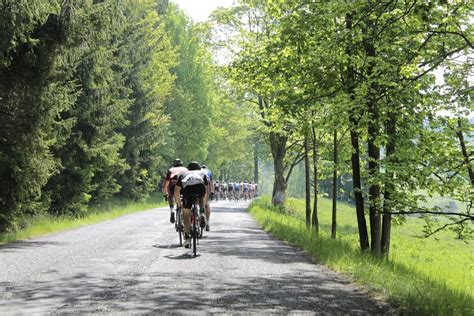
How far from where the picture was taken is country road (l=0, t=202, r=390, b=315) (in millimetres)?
7156

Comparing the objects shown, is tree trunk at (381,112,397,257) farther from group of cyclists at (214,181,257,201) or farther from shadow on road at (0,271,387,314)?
group of cyclists at (214,181,257,201)

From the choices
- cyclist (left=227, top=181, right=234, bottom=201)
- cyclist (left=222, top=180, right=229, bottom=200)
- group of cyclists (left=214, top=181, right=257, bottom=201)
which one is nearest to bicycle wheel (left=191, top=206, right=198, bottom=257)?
group of cyclists (left=214, top=181, right=257, bottom=201)

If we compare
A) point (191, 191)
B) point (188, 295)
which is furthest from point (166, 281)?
point (191, 191)

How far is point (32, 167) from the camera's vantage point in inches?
615

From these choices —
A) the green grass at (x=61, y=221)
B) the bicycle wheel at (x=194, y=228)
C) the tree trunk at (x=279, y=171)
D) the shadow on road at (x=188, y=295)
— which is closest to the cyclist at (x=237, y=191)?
the tree trunk at (x=279, y=171)

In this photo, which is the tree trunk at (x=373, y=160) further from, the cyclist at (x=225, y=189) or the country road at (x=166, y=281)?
the cyclist at (x=225, y=189)

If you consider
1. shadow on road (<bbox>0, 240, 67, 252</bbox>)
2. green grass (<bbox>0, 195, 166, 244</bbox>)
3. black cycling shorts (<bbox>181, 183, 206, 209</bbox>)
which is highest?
black cycling shorts (<bbox>181, 183, 206, 209</bbox>)

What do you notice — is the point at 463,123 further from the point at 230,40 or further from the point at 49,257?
the point at 230,40

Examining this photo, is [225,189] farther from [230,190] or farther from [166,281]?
[166,281]

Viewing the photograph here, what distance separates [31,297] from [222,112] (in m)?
59.6

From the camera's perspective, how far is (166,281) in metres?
8.91

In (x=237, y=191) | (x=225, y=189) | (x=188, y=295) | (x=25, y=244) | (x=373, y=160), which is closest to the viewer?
(x=188, y=295)

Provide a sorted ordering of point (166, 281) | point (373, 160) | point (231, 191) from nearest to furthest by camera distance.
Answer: point (166, 281) → point (373, 160) → point (231, 191)

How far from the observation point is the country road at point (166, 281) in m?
7.16
